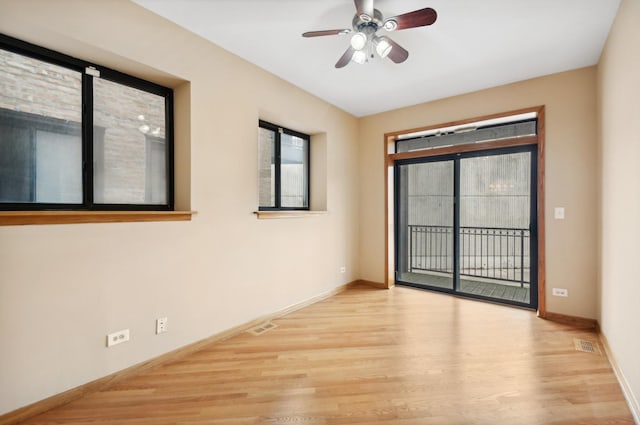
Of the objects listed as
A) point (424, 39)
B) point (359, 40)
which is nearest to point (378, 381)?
point (359, 40)

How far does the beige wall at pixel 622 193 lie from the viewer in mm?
1758

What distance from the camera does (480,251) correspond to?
4.34m

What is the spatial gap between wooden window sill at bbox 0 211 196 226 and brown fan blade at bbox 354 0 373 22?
6.35 ft

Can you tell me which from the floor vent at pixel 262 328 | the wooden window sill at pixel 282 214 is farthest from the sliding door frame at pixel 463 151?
the floor vent at pixel 262 328

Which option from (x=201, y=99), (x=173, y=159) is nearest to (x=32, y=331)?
(x=173, y=159)

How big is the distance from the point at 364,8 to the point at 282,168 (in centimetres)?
209

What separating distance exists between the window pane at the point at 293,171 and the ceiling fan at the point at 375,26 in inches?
60.7

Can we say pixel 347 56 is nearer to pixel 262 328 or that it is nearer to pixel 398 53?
pixel 398 53

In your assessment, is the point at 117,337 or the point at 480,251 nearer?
the point at 117,337

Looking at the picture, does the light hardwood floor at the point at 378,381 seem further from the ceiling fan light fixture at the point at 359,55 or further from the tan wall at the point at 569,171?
the ceiling fan light fixture at the point at 359,55

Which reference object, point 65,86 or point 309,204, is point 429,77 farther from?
point 65,86

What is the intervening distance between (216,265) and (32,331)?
3.95 ft

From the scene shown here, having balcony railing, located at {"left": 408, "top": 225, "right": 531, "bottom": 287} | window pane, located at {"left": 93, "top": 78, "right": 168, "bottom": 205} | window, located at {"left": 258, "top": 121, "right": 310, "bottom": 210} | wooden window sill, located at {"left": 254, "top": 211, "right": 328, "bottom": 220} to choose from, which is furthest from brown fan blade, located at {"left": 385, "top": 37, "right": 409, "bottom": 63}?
balcony railing, located at {"left": 408, "top": 225, "right": 531, "bottom": 287}

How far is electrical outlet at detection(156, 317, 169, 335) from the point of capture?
86.5 inches
